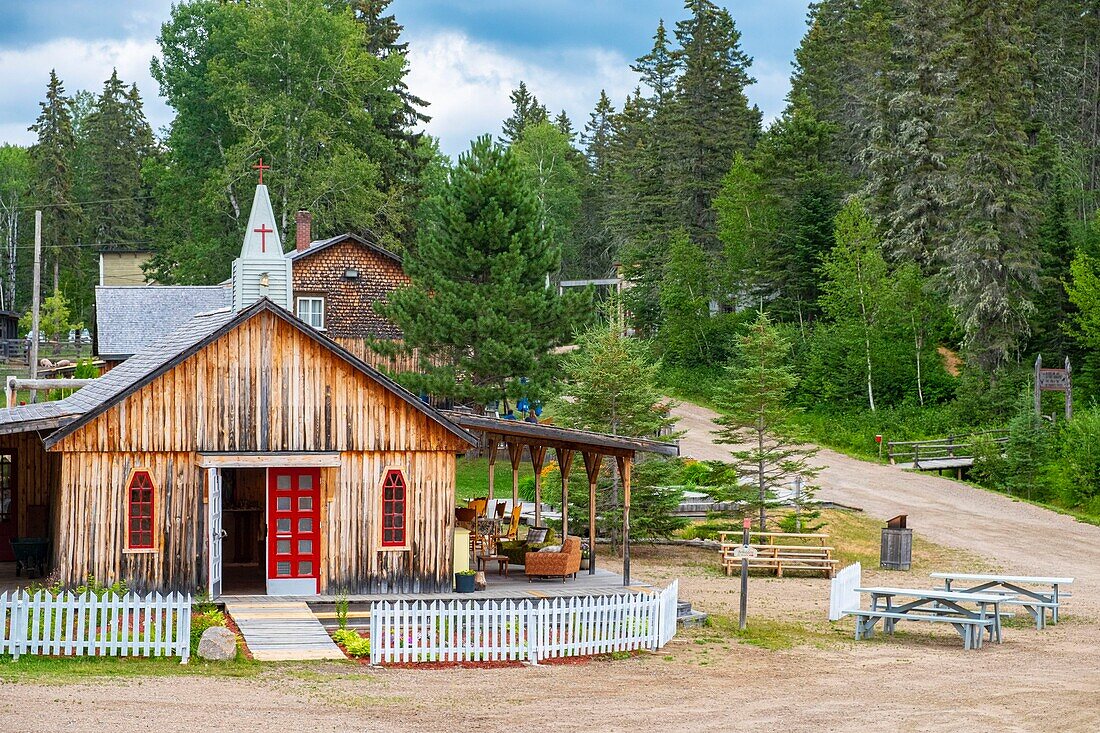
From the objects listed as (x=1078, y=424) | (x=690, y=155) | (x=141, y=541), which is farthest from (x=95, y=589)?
(x=690, y=155)

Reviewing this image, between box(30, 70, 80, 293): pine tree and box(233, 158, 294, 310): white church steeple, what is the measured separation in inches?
2177

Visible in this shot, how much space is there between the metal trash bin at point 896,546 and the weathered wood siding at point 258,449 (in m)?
12.9

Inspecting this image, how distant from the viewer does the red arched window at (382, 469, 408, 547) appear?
2111 cm

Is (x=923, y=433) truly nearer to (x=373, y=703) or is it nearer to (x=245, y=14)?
(x=245, y=14)

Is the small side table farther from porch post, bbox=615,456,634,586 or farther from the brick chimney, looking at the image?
the brick chimney

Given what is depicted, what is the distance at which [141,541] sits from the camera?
793 inches

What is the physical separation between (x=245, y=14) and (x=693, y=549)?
1261 inches

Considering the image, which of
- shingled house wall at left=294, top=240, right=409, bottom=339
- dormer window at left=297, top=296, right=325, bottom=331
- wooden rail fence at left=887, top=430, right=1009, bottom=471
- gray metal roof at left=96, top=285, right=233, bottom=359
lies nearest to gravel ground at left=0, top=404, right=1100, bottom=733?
wooden rail fence at left=887, top=430, right=1009, bottom=471

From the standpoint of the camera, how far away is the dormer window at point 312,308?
44.6m

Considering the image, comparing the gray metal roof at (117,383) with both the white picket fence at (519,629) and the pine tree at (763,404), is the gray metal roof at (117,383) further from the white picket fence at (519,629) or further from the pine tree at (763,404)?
the pine tree at (763,404)

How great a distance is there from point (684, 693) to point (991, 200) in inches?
1436

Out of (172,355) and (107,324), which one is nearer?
(172,355)

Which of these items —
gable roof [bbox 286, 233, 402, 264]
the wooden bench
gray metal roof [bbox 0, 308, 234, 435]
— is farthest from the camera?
gable roof [bbox 286, 233, 402, 264]

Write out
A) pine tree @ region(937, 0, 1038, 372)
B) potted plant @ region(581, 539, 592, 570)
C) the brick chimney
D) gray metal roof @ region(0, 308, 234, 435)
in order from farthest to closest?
pine tree @ region(937, 0, 1038, 372) → the brick chimney → potted plant @ region(581, 539, 592, 570) → gray metal roof @ region(0, 308, 234, 435)
